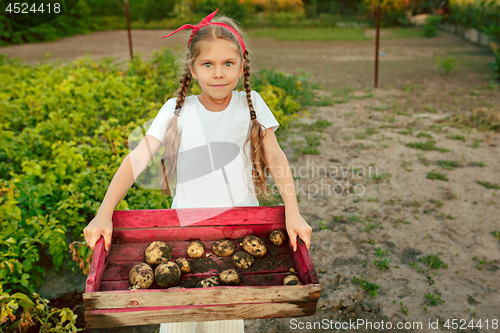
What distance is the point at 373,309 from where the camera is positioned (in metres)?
2.32

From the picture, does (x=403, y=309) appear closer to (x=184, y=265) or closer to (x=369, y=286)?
(x=369, y=286)

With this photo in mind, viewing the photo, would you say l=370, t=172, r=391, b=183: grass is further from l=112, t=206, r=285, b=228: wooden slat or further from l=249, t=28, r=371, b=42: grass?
l=249, t=28, r=371, b=42: grass

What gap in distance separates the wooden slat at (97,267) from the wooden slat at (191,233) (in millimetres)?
125

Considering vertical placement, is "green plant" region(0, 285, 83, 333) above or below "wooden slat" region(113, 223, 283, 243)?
below

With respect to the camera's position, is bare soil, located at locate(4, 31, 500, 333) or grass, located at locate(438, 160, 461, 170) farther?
grass, located at locate(438, 160, 461, 170)

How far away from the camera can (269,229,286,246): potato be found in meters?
1.56

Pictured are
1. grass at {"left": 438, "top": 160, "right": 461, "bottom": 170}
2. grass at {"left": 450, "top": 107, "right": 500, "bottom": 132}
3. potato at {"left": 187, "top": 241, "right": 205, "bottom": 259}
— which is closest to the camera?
potato at {"left": 187, "top": 241, "right": 205, "bottom": 259}

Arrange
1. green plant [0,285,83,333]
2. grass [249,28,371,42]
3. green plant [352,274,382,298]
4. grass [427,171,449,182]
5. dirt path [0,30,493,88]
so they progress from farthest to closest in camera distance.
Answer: grass [249,28,371,42], dirt path [0,30,493,88], grass [427,171,449,182], green plant [352,274,382,298], green plant [0,285,83,333]

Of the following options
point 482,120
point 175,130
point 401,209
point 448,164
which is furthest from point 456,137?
point 175,130

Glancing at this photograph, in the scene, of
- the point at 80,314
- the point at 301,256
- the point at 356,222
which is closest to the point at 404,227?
the point at 356,222

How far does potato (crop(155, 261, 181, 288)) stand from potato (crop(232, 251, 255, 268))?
0.22 m

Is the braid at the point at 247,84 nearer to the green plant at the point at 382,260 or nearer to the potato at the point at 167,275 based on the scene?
the potato at the point at 167,275

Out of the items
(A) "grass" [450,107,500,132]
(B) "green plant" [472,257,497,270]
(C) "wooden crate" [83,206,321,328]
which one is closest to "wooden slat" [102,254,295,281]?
(C) "wooden crate" [83,206,321,328]

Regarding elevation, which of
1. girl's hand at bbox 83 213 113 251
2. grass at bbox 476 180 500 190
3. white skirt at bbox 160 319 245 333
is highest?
girl's hand at bbox 83 213 113 251
